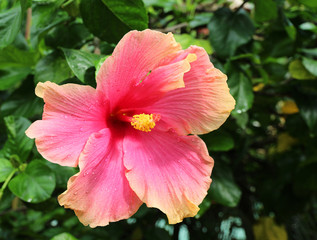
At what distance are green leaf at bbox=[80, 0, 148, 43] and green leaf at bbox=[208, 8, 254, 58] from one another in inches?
15.1

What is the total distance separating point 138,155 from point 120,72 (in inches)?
7.6

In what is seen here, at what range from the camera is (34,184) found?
83 centimetres

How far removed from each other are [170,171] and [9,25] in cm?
58

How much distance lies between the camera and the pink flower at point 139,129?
0.65 metres

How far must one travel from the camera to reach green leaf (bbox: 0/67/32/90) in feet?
3.79

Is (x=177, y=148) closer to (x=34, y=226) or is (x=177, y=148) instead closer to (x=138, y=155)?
(x=138, y=155)

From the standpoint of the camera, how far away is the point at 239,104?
40.1 inches

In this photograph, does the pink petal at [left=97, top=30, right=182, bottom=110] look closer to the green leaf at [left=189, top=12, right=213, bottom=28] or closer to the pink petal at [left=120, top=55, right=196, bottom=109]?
the pink petal at [left=120, top=55, right=196, bottom=109]

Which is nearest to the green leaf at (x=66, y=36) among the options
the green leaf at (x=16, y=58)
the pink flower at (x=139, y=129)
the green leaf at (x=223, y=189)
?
the green leaf at (x=16, y=58)

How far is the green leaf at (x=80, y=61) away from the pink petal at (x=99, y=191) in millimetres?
170

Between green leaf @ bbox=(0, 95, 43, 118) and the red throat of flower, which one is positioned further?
green leaf @ bbox=(0, 95, 43, 118)

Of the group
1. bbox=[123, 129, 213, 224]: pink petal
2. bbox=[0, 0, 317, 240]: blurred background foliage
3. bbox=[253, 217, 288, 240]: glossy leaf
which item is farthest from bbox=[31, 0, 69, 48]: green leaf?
bbox=[253, 217, 288, 240]: glossy leaf

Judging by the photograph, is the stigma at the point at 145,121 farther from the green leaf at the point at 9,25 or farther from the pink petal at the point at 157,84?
the green leaf at the point at 9,25

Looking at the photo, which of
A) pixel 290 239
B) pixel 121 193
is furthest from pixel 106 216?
pixel 290 239
